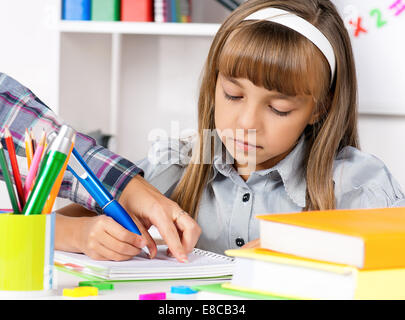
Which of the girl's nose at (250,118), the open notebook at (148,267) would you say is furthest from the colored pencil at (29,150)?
the girl's nose at (250,118)

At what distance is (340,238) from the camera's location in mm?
514

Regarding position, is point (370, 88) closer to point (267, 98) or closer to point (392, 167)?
point (392, 167)

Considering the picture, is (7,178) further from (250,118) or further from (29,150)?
(250,118)

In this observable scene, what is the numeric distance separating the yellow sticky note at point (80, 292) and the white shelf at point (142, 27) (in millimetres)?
1145

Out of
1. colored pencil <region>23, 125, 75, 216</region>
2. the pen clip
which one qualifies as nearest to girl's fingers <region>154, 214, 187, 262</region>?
the pen clip

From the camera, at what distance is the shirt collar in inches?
41.7

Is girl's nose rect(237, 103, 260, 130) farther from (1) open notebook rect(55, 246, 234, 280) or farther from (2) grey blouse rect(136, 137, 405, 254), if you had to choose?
(1) open notebook rect(55, 246, 234, 280)

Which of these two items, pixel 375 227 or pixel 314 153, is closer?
pixel 375 227

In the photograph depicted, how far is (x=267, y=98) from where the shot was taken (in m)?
0.99

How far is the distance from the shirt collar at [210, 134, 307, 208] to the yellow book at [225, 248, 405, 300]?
1.62ft

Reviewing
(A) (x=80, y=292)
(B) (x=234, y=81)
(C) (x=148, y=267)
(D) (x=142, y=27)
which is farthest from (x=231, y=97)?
(D) (x=142, y=27)

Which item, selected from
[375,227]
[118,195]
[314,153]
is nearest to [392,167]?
[314,153]

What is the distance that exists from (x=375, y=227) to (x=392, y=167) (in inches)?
49.9

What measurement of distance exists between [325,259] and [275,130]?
1.62ft
